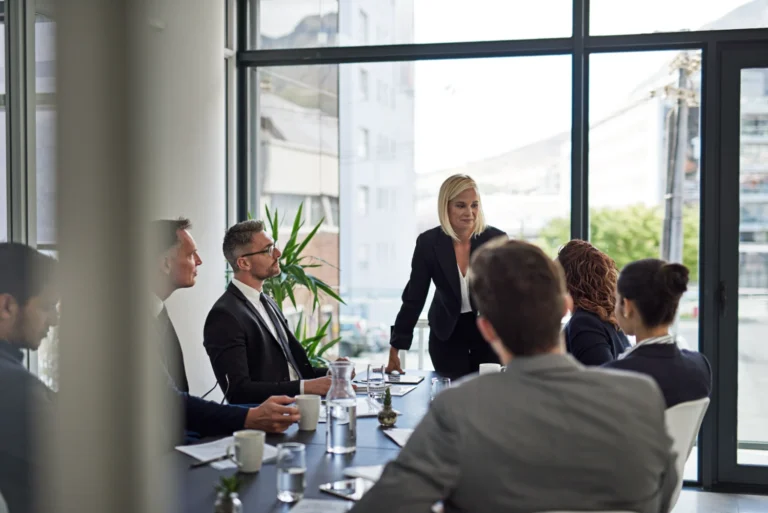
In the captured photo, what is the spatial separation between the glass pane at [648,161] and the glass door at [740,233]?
0.16m

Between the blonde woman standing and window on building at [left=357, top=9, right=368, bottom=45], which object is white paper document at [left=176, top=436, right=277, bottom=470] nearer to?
the blonde woman standing

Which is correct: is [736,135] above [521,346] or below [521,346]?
above

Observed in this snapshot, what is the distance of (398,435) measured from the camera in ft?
7.42

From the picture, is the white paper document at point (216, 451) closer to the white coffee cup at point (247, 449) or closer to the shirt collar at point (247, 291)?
the white coffee cup at point (247, 449)

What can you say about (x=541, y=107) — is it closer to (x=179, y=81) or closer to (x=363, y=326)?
(x=363, y=326)

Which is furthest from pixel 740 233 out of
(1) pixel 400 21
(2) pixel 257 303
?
(2) pixel 257 303

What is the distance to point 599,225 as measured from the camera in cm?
476

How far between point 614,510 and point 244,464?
88cm

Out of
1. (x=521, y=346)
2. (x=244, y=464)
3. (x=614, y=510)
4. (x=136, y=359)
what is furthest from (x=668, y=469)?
(x=136, y=359)

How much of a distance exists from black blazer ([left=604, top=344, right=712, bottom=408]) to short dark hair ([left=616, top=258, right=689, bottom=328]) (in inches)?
3.0

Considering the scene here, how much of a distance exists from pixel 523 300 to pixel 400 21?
155 inches

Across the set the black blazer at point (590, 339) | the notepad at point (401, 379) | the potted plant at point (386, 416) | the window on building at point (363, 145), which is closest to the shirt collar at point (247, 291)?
the notepad at point (401, 379)

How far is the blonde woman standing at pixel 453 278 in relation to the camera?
148 inches

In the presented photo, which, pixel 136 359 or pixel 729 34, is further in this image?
pixel 729 34
